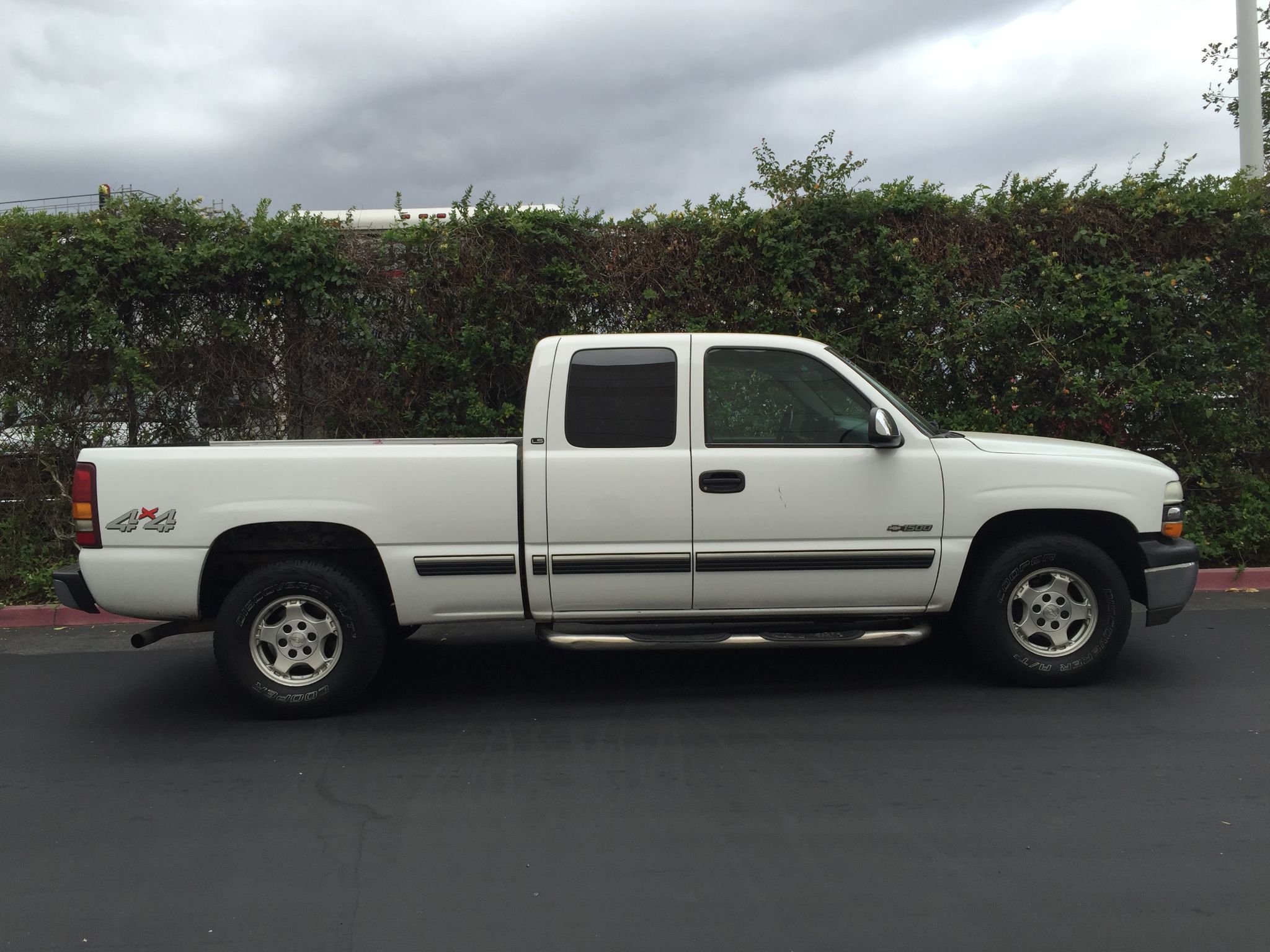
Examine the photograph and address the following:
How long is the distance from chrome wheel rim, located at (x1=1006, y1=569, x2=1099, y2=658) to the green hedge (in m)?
3.72

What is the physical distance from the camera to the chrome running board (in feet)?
17.2

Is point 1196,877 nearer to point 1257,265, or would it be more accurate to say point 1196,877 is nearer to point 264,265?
point 1257,265

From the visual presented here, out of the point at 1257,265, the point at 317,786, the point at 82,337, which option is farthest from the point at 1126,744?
the point at 82,337

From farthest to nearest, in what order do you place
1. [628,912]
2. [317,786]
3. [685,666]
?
[685,666] < [317,786] < [628,912]

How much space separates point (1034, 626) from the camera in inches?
216

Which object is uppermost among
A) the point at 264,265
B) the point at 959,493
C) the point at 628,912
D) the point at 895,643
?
the point at 264,265

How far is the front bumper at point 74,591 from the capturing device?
5.29 metres

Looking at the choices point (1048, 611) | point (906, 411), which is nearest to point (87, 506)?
point (906, 411)

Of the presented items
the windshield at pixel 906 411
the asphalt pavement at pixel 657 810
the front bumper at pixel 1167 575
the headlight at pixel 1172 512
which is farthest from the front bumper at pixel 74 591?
the headlight at pixel 1172 512

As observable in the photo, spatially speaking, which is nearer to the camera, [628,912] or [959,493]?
[628,912]

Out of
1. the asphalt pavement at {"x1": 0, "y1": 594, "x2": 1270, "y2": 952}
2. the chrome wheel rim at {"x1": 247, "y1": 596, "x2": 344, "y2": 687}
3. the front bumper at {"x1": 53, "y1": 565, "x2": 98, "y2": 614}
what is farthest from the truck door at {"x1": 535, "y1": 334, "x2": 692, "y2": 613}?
the front bumper at {"x1": 53, "y1": 565, "x2": 98, "y2": 614}

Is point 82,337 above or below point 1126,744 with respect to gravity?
above

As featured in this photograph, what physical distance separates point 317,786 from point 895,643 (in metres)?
2.90

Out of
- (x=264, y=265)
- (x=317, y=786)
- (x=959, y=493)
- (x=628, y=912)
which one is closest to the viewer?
(x=628, y=912)
